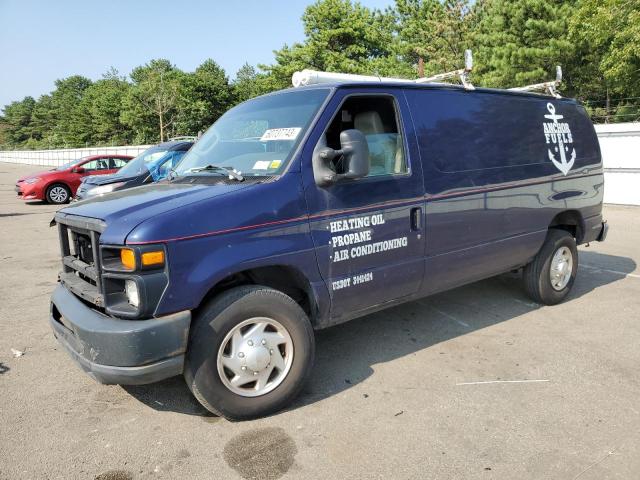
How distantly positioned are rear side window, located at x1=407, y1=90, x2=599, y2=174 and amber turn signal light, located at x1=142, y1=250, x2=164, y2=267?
2.23 meters

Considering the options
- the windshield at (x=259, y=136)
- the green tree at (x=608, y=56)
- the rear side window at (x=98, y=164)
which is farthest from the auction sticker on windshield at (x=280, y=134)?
the green tree at (x=608, y=56)

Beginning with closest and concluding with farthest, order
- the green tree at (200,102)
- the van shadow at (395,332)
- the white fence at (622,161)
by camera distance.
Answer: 1. the van shadow at (395,332)
2. the white fence at (622,161)
3. the green tree at (200,102)

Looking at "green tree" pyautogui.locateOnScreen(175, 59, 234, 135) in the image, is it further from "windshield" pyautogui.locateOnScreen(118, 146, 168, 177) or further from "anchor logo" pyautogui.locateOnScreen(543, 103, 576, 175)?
"anchor logo" pyautogui.locateOnScreen(543, 103, 576, 175)

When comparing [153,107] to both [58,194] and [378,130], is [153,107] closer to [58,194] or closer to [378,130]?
[58,194]

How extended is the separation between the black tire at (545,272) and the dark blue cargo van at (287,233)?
1.53ft

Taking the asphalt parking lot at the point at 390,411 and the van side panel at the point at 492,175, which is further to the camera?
the van side panel at the point at 492,175

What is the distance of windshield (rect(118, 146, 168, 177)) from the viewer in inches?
448

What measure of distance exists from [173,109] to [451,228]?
55.7 m

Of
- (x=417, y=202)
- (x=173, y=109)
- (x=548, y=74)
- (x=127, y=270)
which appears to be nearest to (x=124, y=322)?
(x=127, y=270)

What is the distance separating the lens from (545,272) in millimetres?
5273

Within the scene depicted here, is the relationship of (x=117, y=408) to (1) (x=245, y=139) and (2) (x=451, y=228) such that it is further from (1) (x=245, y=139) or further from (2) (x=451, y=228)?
(2) (x=451, y=228)

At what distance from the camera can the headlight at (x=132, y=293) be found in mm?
2832

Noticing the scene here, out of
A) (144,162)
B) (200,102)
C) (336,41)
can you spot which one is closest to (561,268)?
(144,162)

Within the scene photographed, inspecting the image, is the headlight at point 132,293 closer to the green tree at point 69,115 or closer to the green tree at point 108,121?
the green tree at point 108,121
